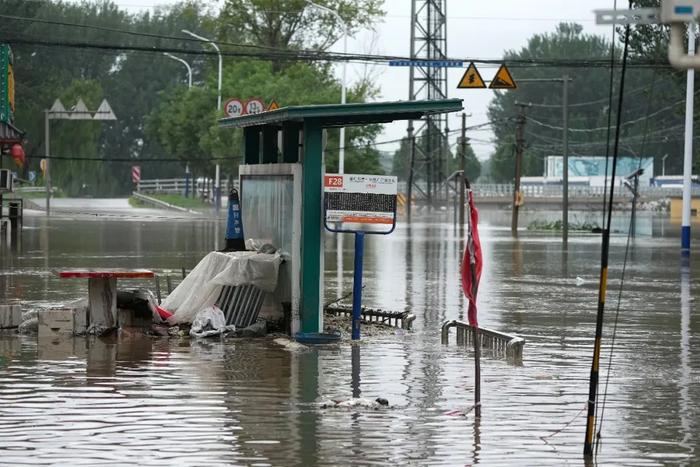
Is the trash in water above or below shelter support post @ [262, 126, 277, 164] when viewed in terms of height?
below

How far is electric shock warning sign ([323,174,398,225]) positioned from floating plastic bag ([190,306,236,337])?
5.88 feet

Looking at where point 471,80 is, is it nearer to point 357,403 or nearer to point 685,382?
point 685,382

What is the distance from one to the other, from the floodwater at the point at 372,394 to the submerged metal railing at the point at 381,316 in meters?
0.25

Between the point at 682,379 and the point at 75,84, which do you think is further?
the point at 75,84

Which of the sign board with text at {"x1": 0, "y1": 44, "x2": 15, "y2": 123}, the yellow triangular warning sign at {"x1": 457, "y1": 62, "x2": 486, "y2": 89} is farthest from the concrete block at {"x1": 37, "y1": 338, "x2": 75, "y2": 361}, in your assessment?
the sign board with text at {"x1": 0, "y1": 44, "x2": 15, "y2": 123}

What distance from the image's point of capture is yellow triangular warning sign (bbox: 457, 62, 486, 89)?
29484 mm

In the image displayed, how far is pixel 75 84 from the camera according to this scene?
339 ft

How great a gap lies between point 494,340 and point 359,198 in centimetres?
215

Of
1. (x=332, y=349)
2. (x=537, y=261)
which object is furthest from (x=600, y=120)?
(x=332, y=349)

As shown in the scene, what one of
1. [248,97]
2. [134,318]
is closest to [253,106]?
[248,97]

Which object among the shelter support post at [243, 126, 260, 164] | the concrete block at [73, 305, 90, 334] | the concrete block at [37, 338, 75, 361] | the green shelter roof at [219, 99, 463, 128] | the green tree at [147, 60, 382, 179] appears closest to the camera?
the concrete block at [37, 338, 75, 361]

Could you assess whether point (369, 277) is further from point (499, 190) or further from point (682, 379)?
point (499, 190)

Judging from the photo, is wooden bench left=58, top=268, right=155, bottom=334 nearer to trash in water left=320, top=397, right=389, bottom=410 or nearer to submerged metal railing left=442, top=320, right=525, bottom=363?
submerged metal railing left=442, top=320, right=525, bottom=363

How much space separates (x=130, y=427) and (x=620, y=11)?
4696 millimetres
